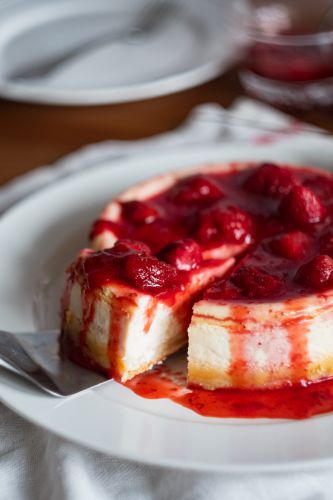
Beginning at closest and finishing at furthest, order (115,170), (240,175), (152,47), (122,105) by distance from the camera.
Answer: (240,175) → (115,170) → (122,105) → (152,47)

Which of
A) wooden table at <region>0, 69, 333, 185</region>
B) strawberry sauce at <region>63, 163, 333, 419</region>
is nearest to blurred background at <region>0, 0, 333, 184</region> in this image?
wooden table at <region>0, 69, 333, 185</region>

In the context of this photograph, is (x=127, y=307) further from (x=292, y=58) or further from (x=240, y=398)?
(x=292, y=58)

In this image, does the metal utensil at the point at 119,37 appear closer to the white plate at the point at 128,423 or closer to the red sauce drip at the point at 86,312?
the white plate at the point at 128,423

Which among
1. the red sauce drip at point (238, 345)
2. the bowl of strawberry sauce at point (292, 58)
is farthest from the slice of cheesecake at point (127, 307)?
the bowl of strawberry sauce at point (292, 58)

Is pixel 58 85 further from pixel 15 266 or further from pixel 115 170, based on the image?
pixel 15 266

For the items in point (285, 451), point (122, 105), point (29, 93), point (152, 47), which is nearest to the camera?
point (285, 451)

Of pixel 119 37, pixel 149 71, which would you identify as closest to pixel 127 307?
pixel 149 71

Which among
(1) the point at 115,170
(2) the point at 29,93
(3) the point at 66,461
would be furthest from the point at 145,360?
(2) the point at 29,93
